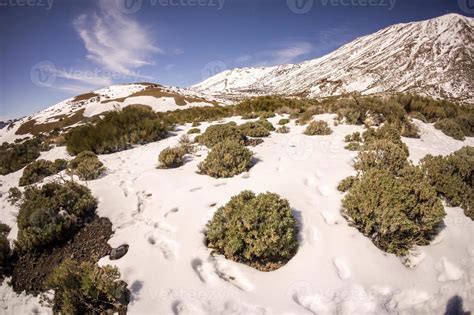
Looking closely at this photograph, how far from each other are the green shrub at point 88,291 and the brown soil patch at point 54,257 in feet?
2.11

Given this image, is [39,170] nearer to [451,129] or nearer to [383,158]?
[383,158]

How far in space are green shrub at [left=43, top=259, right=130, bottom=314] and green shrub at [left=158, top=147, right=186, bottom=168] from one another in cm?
392

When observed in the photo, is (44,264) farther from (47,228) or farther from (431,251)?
(431,251)

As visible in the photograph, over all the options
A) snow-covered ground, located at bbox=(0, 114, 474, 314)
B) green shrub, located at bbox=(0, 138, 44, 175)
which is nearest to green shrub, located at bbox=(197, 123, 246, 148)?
snow-covered ground, located at bbox=(0, 114, 474, 314)

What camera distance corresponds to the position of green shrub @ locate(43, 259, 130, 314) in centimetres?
298

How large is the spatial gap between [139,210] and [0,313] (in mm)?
2288

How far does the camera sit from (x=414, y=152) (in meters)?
7.14

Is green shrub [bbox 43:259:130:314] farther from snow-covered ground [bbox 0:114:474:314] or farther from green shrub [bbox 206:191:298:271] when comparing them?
green shrub [bbox 206:191:298:271]

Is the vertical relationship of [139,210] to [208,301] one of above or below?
above

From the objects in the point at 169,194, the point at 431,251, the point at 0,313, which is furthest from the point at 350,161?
the point at 0,313

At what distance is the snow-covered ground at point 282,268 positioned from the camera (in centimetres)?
308

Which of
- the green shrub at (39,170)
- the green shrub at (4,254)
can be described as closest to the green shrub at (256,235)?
the green shrub at (4,254)

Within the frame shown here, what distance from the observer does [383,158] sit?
5594 mm

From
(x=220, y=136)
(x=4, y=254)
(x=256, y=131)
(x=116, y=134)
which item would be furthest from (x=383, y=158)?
(x=116, y=134)
